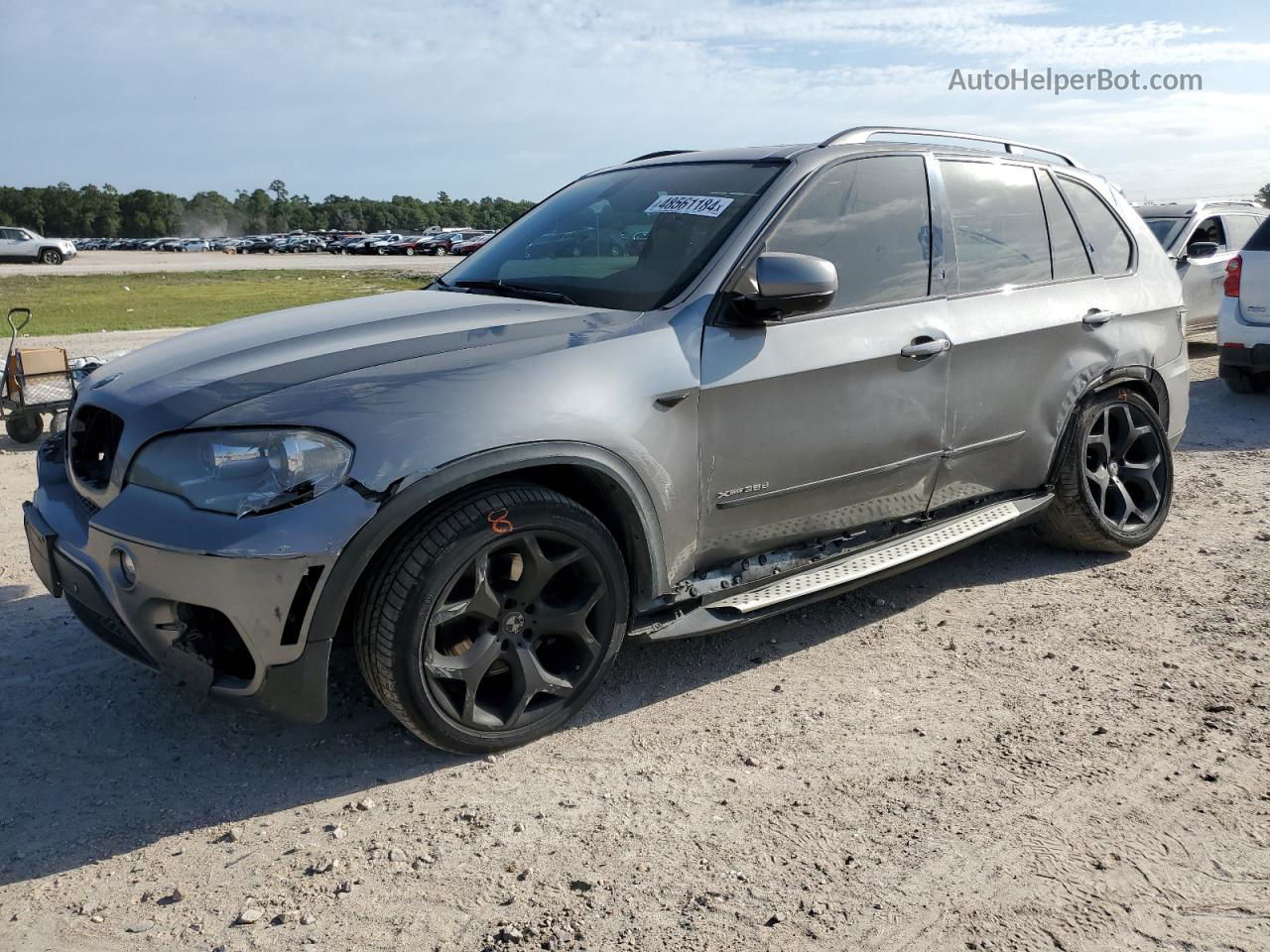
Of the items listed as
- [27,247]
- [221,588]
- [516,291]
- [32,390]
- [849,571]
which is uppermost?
[27,247]

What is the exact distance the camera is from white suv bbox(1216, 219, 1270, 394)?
352 inches

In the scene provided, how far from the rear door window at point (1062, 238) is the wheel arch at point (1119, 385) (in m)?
0.48

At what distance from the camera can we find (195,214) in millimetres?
123438

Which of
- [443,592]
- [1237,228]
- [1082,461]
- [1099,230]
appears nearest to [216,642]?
[443,592]

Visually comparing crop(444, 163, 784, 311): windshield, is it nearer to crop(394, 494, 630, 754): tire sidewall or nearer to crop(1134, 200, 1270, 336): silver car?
crop(394, 494, 630, 754): tire sidewall

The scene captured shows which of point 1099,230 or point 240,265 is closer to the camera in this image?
point 1099,230

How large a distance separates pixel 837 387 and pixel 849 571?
2.19 feet

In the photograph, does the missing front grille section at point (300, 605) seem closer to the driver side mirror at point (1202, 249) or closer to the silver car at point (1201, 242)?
the silver car at point (1201, 242)

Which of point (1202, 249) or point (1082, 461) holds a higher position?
point (1202, 249)

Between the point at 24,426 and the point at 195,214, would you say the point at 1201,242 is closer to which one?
the point at 24,426

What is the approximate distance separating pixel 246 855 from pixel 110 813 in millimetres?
490

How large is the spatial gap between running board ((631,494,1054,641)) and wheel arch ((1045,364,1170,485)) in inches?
7.9

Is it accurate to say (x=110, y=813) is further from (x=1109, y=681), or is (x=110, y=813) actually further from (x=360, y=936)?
(x=1109, y=681)

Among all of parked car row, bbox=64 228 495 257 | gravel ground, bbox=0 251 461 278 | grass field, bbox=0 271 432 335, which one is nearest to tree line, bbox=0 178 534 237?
parked car row, bbox=64 228 495 257
